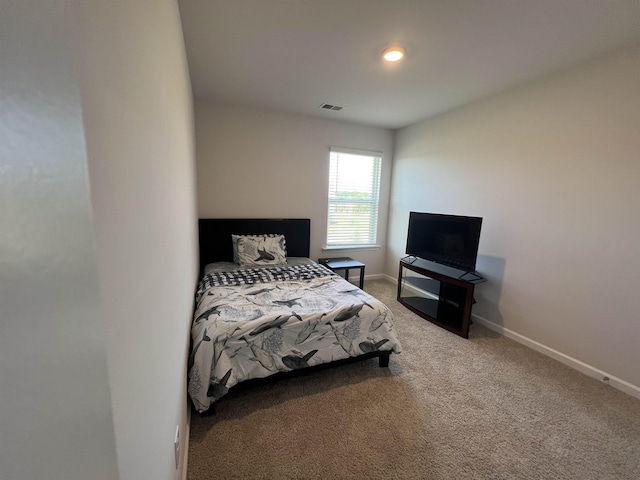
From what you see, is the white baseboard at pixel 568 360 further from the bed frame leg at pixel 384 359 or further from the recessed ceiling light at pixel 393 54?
the recessed ceiling light at pixel 393 54

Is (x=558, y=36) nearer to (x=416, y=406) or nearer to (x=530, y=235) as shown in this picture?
(x=530, y=235)

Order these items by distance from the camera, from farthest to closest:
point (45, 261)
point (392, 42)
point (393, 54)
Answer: point (393, 54) < point (392, 42) < point (45, 261)

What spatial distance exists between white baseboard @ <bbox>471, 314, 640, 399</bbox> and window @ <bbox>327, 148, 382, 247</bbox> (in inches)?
79.0

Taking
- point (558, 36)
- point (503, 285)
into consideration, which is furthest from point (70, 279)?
point (503, 285)

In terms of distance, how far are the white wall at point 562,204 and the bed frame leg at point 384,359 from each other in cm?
148

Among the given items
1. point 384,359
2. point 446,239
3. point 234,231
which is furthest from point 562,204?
point 234,231

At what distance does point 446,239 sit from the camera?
9.52 feet

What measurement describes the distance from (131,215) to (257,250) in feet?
8.56

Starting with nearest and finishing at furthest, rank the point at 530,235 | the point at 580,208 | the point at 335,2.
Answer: the point at 335,2 → the point at 580,208 → the point at 530,235

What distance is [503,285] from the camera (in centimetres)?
271

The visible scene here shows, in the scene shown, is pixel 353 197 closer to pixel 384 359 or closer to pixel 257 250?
pixel 257 250

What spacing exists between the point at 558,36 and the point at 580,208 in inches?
51.1

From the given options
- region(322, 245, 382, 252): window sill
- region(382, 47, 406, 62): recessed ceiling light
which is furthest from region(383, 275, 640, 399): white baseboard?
region(382, 47, 406, 62): recessed ceiling light

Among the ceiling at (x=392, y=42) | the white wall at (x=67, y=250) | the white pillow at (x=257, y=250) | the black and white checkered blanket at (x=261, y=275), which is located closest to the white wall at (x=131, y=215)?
the white wall at (x=67, y=250)
